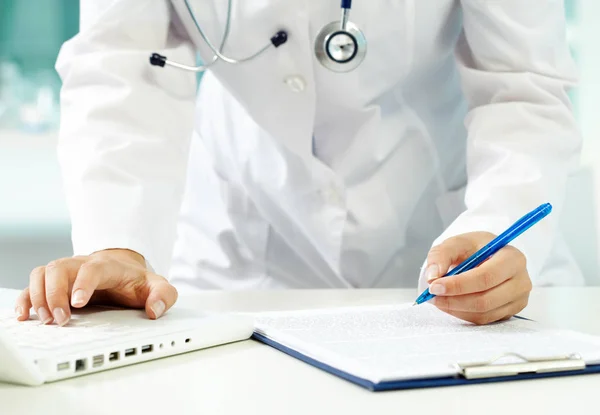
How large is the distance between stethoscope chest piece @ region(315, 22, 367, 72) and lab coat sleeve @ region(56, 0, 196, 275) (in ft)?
0.84

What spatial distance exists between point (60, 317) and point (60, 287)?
44mm

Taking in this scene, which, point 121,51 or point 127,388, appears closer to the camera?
point 127,388

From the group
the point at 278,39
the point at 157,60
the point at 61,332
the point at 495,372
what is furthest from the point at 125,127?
the point at 495,372

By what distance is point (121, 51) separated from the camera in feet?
3.67

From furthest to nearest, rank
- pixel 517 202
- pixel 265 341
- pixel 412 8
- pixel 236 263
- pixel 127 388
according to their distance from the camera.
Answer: pixel 236 263, pixel 412 8, pixel 517 202, pixel 265 341, pixel 127 388

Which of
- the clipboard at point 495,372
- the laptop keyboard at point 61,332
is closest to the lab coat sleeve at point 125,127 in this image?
the laptop keyboard at point 61,332

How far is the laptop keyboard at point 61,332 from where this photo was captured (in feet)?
1.89

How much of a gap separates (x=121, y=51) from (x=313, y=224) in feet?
1.43

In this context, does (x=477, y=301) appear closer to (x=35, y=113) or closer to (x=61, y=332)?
(x=61, y=332)

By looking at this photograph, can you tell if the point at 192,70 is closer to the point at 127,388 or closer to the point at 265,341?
the point at 265,341

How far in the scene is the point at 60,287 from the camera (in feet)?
2.26

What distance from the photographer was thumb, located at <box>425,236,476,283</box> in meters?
0.75

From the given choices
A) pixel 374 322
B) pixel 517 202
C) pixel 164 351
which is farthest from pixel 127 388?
pixel 517 202

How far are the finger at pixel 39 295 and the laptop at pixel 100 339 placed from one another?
0.03ft
